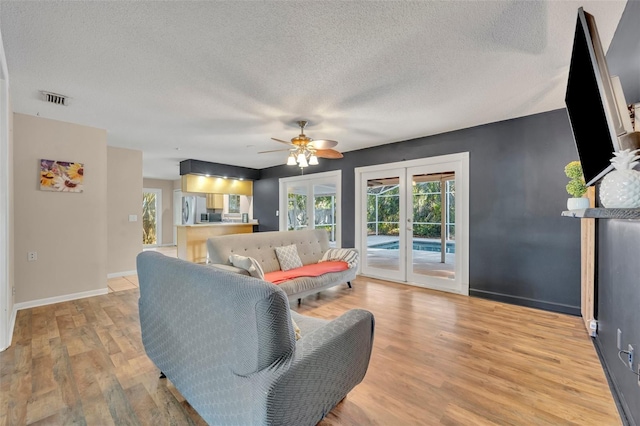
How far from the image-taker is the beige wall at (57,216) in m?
3.38

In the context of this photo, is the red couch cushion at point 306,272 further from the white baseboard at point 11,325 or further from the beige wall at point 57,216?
the beige wall at point 57,216

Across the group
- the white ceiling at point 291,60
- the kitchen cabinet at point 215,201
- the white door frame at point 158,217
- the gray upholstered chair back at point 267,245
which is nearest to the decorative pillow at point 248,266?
the gray upholstered chair back at point 267,245

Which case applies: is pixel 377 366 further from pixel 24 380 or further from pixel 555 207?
pixel 555 207

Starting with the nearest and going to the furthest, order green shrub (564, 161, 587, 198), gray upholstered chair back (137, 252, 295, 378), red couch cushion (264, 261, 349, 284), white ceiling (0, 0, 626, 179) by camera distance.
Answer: gray upholstered chair back (137, 252, 295, 378), white ceiling (0, 0, 626, 179), green shrub (564, 161, 587, 198), red couch cushion (264, 261, 349, 284)

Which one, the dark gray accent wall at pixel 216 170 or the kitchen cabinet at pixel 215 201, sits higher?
the dark gray accent wall at pixel 216 170

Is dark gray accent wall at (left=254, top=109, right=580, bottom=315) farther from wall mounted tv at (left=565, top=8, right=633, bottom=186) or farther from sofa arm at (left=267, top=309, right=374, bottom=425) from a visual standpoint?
sofa arm at (left=267, top=309, right=374, bottom=425)

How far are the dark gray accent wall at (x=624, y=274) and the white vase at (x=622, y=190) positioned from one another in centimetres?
52

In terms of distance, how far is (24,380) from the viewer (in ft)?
6.35

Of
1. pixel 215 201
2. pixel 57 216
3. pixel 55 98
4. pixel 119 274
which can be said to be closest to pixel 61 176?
pixel 57 216

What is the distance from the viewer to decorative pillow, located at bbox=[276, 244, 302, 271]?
12.3 feet

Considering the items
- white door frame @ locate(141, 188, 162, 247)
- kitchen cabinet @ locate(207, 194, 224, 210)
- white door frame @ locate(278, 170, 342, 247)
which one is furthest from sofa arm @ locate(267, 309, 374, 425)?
white door frame @ locate(141, 188, 162, 247)

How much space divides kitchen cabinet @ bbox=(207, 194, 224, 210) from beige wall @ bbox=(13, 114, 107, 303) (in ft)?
11.2

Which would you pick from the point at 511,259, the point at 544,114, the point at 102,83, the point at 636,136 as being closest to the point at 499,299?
the point at 511,259

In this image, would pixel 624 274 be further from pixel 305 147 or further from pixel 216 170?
pixel 216 170
